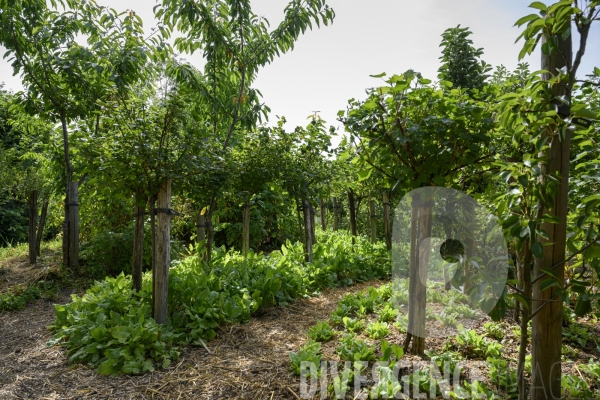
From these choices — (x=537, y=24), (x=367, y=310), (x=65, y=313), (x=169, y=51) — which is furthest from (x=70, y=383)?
(x=169, y=51)

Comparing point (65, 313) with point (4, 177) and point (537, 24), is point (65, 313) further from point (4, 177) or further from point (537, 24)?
point (4, 177)

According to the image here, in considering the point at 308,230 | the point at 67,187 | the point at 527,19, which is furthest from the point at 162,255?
the point at 67,187

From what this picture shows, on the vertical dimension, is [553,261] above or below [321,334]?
above

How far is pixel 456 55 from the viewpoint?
17.5ft

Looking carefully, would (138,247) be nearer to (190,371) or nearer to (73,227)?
(190,371)

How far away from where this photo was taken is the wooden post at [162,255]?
12.0 feet

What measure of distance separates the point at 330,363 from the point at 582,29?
240 centimetres

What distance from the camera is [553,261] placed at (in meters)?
1.86

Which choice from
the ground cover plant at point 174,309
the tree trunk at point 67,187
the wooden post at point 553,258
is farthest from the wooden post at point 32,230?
the wooden post at point 553,258

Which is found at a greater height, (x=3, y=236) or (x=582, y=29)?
(x=582, y=29)

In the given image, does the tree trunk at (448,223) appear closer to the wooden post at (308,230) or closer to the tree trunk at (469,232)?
the tree trunk at (469,232)
